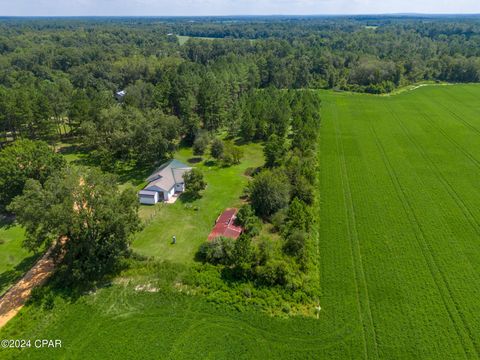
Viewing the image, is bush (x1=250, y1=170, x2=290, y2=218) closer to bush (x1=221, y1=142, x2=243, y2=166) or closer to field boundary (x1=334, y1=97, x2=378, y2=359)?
field boundary (x1=334, y1=97, x2=378, y2=359)

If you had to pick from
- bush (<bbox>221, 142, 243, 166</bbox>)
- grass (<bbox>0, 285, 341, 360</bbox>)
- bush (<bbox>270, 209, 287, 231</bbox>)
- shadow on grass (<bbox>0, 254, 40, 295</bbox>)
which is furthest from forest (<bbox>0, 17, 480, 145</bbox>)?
grass (<bbox>0, 285, 341, 360</bbox>)

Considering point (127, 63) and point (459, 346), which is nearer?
point (459, 346)

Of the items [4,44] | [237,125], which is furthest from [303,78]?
[4,44]

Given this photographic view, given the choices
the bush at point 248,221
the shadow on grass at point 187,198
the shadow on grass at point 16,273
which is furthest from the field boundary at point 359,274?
the shadow on grass at point 16,273

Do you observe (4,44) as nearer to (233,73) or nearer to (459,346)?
(233,73)

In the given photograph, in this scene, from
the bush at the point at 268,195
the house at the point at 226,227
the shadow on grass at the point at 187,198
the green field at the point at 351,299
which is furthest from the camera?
the shadow on grass at the point at 187,198

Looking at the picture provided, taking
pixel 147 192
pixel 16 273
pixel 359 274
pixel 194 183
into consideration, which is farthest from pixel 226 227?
pixel 16 273

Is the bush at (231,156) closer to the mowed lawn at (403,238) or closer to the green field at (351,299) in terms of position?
the green field at (351,299)
